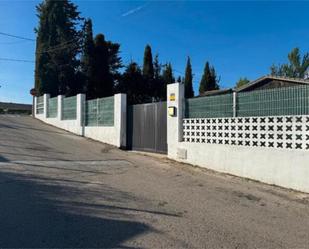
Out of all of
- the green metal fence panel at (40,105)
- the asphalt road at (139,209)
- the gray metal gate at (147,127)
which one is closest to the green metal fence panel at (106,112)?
the gray metal gate at (147,127)

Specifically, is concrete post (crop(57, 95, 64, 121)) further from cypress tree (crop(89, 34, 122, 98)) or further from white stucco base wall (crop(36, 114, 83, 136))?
cypress tree (crop(89, 34, 122, 98))

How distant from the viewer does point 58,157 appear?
1191 centimetres

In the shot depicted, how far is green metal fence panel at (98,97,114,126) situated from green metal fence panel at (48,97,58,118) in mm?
7600

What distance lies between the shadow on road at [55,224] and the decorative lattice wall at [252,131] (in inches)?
170

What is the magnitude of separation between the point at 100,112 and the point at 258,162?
34.8ft

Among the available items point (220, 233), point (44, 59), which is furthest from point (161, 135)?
point (44, 59)

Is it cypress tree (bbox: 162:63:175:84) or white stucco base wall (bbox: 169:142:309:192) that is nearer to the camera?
white stucco base wall (bbox: 169:142:309:192)

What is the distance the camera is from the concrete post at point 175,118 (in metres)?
12.1

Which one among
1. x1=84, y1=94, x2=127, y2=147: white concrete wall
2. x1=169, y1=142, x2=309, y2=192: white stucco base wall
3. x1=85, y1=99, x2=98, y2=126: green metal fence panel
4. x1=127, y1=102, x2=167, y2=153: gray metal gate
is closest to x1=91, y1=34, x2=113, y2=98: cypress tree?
x1=85, y1=99, x2=98, y2=126: green metal fence panel

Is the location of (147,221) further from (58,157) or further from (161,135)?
(161,135)

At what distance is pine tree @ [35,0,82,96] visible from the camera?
31.5 metres

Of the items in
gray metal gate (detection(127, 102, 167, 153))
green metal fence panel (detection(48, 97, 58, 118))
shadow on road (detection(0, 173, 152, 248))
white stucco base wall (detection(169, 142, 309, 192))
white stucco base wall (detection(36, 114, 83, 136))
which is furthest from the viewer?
green metal fence panel (detection(48, 97, 58, 118))

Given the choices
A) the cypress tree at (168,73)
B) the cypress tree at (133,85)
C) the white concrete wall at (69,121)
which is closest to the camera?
the white concrete wall at (69,121)

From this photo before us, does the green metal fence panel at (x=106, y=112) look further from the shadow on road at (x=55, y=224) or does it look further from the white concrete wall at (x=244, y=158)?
the shadow on road at (x=55, y=224)
